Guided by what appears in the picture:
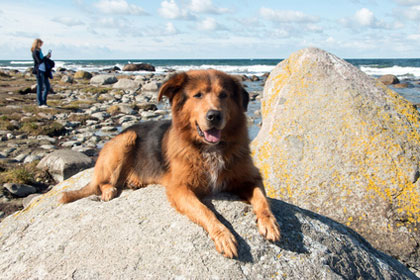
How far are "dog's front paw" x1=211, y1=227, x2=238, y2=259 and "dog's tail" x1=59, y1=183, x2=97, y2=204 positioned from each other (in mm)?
2573

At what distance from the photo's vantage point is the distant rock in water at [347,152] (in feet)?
16.2

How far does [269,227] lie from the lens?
3184 mm

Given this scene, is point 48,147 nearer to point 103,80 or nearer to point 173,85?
point 173,85

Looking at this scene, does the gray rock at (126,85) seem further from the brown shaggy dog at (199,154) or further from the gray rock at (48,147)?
the brown shaggy dog at (199,154)

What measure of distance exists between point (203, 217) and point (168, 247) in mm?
434

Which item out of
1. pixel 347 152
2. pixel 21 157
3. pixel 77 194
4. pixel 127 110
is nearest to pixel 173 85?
pixel 77 194

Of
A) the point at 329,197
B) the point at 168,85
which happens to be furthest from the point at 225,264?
the point at 329,197

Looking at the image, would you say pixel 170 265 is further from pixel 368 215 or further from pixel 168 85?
pixel 368 215

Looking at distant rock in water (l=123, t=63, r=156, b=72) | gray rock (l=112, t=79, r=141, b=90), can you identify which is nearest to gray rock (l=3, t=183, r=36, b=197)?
gray rock (l=112, t=79, r=141, b=90)

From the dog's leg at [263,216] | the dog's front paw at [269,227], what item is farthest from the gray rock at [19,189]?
the dog's front paw at [269,227]

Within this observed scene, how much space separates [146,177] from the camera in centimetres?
484

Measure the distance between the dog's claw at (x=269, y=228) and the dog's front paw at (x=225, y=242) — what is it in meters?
0.33

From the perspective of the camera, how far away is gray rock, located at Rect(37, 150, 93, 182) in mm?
8312

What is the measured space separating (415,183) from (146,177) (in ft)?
13.1
